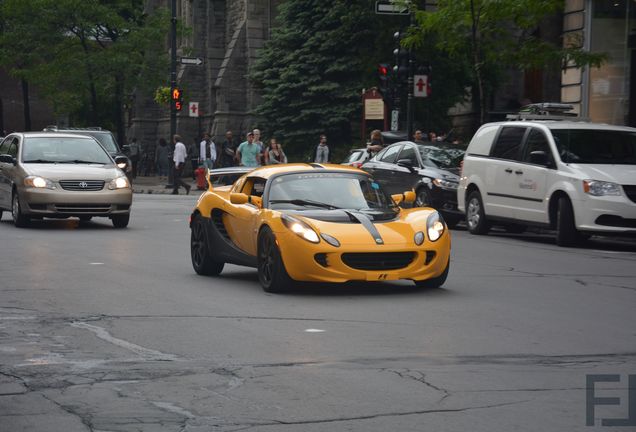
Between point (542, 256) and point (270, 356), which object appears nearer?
point (270, 356)

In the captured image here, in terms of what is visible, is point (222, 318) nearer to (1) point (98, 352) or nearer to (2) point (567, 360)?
(1) point (98, 352)

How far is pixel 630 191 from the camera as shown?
17.7 meters

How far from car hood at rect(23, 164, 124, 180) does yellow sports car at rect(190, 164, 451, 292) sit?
768 centimetres

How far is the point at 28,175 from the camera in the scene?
2055cm

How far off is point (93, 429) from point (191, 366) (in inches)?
69.8

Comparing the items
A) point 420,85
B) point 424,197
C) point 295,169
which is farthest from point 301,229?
point 420,85

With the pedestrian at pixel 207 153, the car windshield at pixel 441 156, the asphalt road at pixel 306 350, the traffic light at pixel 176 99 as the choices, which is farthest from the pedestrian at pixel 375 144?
the pedestrian at pixel 207 153

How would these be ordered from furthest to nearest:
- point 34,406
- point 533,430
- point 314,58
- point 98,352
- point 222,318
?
point 314,58
point 222,318
point 98,352
point 34,406
point 533,430

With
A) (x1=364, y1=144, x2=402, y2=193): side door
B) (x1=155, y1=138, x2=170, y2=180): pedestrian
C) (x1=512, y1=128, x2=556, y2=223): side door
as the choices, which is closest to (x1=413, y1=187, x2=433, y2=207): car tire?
(x1=364, y1=144, x2=402, y2=193): side door

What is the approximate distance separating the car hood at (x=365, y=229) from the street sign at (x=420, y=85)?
1970cm

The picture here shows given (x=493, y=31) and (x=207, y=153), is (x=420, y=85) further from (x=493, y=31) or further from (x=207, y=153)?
(x=207, y=153)

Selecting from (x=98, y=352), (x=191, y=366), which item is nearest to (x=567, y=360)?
(x=191, y=366)

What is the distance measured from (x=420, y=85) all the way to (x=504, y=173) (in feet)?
38.0

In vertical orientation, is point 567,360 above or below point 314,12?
below
